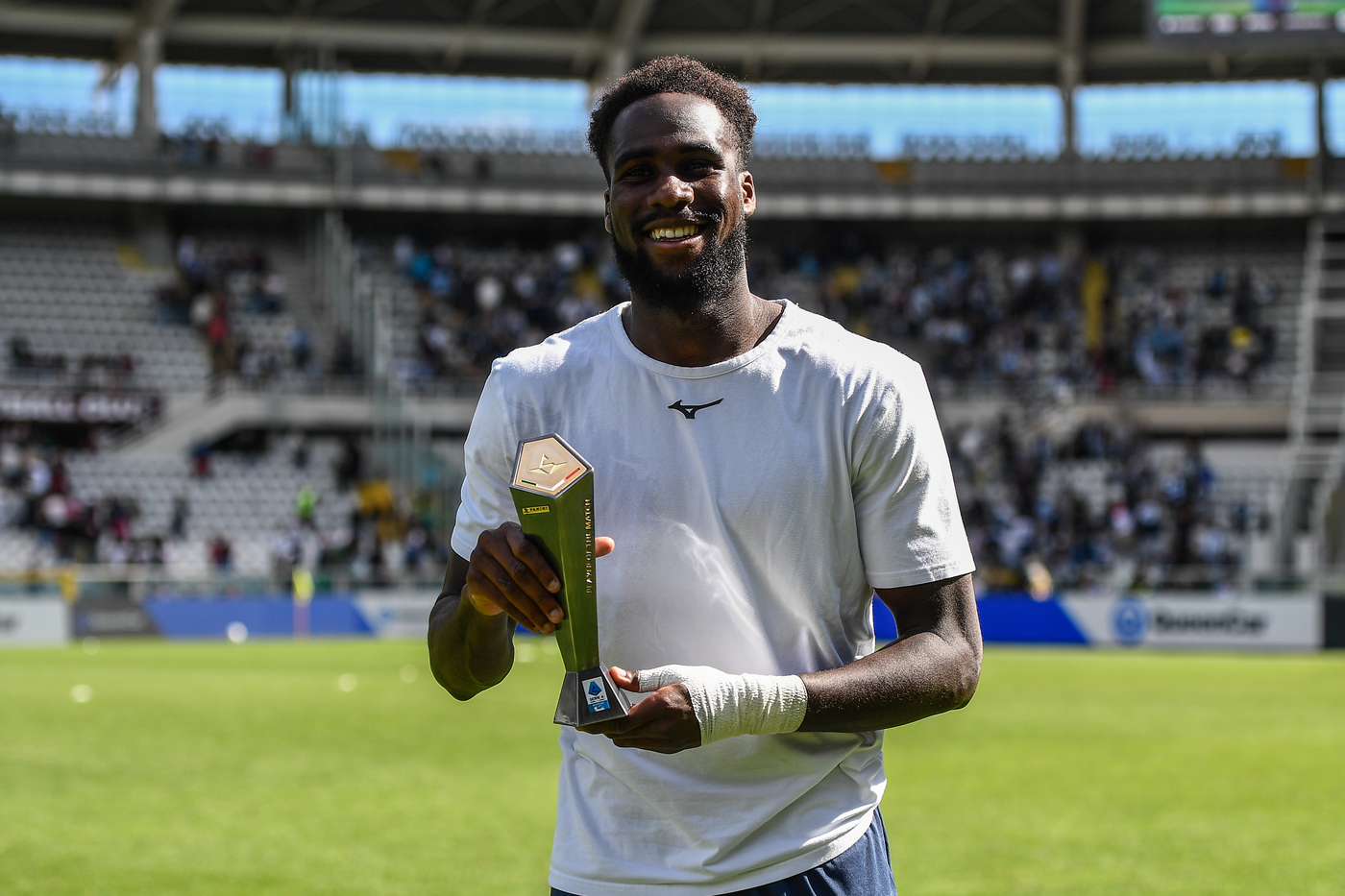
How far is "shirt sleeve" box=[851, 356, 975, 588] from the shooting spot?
8.05ft

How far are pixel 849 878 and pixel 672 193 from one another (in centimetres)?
122

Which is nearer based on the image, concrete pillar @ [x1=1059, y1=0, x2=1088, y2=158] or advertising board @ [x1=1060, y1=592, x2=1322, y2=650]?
advertising board @ [x1=1060, y1=592, x2=1322, y2=650]

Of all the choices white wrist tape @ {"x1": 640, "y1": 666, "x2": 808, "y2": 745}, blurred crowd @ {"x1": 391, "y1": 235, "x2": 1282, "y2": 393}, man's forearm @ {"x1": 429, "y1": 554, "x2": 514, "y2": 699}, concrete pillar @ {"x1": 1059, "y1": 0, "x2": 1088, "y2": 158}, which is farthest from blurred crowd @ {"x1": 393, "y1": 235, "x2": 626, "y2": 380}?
white wrist tape @ {"x1": 640, "y1": 666, "x2": 808, "y2": 745}

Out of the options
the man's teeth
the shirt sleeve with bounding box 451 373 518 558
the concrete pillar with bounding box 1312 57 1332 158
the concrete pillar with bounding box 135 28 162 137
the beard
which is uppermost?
the concrete pillar with bounding box 135 28 162 137

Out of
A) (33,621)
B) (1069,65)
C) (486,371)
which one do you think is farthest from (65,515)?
(1069,65)

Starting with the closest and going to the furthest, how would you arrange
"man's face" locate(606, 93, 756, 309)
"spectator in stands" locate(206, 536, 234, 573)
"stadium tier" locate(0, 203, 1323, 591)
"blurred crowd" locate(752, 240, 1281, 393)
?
"man's face" locate(606, 93, 756, 309) → "spectator in stands" locate(206, 536, 234, 573) → "stadium tier" locate(0, 203, 1323, 591) → "blurred crowd" locate(752, 240, 1281, 393)

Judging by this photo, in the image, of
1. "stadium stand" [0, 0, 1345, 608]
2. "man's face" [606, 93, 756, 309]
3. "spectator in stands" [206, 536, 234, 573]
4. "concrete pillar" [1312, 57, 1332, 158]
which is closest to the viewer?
"man's face" [606, 93, 756, 309]

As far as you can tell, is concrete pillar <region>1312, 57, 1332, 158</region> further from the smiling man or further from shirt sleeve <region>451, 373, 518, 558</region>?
shirt sleeve <region>451, 373, 518, 558</region>

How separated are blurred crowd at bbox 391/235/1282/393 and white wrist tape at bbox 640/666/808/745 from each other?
3606 centimetres

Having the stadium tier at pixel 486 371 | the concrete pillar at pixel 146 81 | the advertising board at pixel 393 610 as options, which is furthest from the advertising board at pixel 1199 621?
the concrete pillar at pixel 146 81

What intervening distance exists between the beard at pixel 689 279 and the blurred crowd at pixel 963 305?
117 feet

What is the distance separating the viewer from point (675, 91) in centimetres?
262

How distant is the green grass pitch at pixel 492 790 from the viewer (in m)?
7.51

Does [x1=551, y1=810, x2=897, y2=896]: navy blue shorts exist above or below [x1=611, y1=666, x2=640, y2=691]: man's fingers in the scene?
below
